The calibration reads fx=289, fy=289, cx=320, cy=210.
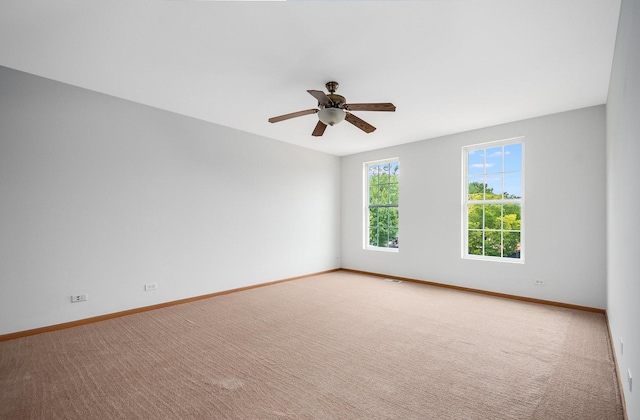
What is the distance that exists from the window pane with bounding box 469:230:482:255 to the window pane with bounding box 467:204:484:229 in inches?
4.0

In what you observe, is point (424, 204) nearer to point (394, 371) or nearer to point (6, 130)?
point (394, 371)

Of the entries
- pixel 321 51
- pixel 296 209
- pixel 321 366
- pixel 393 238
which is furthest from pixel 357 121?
pixel 393 238

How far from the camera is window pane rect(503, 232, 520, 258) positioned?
4438mm

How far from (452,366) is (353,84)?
2.86 meters

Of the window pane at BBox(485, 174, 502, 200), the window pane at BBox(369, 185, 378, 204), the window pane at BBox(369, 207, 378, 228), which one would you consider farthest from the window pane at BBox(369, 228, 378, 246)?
the window pane at BBox(485, 174, 502, 200)

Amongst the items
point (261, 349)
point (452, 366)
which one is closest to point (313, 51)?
point (261, 349)

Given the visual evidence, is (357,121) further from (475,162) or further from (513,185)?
(513,185)

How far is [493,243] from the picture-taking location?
4688 millimetres

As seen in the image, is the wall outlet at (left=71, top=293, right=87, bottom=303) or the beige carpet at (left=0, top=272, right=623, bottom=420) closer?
the beige carpet at (left=0, top=272, right=623, bottom=420)

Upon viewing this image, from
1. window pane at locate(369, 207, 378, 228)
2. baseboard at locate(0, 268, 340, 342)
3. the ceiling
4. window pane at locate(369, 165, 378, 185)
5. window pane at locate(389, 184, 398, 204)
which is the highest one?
the ceiling

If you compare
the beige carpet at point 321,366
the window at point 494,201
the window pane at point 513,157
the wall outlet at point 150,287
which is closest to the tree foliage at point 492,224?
the window at point 494,201

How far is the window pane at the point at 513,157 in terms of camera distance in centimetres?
445

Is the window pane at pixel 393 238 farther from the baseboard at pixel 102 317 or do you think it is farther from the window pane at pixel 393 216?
the baseboard at pixel 102 317

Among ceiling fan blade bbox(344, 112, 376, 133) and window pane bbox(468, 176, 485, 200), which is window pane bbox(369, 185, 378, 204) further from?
ceiling fan blade bbox(344, 112, 376, 133)
